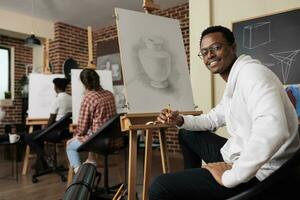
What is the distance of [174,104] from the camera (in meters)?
2.29

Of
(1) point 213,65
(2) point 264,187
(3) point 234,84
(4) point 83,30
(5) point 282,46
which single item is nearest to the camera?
(2) point 264,187

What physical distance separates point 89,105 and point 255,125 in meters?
1.89

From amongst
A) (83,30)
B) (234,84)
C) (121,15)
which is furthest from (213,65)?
(83,30)

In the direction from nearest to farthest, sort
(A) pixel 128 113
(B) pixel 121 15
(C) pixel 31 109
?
(A) pixel 128 113 < (B) pixel 121 15 < (C) pixel 31 109

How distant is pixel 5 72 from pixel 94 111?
4.71 metres

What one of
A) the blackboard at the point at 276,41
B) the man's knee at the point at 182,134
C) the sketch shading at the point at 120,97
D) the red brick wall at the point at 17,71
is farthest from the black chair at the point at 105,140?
the red brick wall at the point at 17,71

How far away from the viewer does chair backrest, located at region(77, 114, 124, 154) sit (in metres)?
2.56

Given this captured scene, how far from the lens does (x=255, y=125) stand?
3.47 feet

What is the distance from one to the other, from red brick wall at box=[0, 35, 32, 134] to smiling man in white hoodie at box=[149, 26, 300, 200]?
5760 mm

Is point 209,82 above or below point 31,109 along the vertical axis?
above

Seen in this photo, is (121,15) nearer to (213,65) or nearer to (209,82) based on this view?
(213,65)

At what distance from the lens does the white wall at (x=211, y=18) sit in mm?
2846

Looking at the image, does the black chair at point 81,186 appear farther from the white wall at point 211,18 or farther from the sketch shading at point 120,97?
the sketch shading at point 120,97

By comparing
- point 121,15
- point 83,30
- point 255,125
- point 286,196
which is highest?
point 83,30
